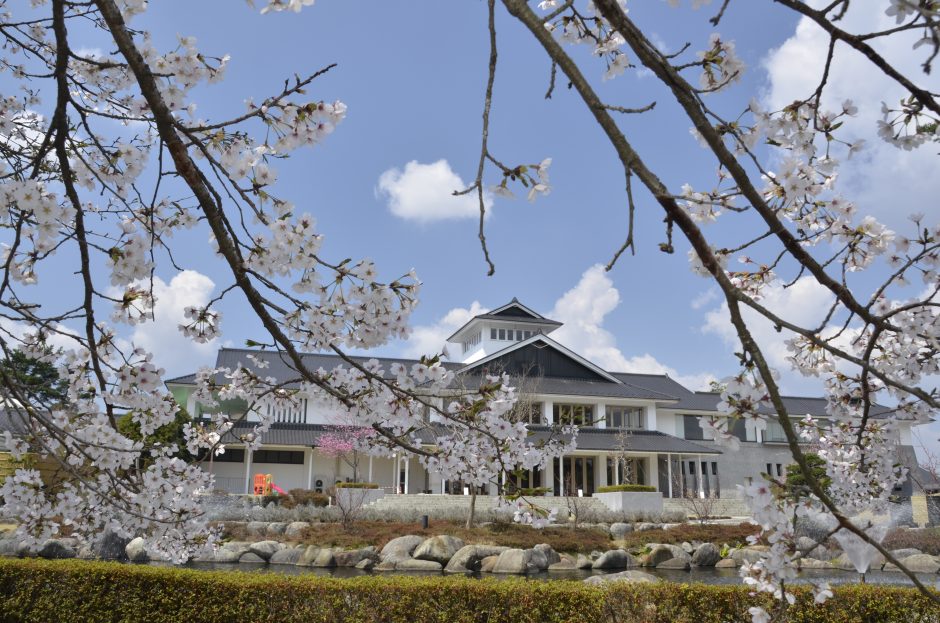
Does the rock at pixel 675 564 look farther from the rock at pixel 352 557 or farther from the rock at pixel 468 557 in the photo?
the rock at pixel 352 557

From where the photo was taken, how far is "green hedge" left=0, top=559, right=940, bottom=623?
7.21 m

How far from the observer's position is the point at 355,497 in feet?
80.5

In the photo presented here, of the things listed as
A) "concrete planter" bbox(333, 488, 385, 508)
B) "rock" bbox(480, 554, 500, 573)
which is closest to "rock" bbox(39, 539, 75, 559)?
"concrete planter" bbox(333, 488, 385, 508)

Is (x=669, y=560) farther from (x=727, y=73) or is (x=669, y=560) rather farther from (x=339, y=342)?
(x=727, y=73)

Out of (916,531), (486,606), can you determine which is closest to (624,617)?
(486,606)

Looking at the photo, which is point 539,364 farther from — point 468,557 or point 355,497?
point 468,557

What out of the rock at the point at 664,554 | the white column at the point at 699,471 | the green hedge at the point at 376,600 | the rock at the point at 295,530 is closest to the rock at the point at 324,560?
the rock at the point at 295,530

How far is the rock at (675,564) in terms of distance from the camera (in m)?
18.0

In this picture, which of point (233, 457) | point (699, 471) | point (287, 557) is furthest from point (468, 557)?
point (699, 471)

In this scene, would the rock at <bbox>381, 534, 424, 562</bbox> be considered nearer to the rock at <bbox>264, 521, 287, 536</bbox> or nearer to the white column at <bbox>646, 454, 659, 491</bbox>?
the rock at <bbox>264, 521, 287, 536</bbox>

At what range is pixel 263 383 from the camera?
4.65m

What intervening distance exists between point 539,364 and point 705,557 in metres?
15.1

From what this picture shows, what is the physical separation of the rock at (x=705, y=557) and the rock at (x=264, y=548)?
10.9m

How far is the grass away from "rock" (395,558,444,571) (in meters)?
1.94
